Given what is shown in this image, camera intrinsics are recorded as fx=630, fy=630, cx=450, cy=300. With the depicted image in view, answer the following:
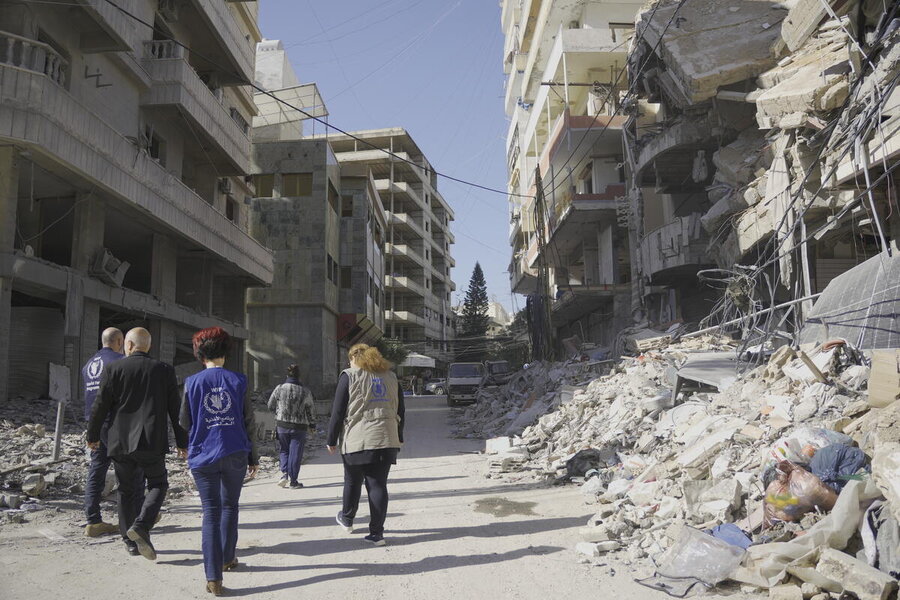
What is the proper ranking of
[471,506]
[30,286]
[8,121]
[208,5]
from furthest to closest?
[208,5]
[30,286]
[8,121]
[471,506]

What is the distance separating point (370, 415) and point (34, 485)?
156 inches

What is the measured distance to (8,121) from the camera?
35.6ft

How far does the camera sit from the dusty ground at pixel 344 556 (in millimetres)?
4281

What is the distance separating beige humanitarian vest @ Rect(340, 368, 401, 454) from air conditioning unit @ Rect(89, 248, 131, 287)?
1158cm

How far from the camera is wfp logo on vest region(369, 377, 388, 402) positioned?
5723 mm

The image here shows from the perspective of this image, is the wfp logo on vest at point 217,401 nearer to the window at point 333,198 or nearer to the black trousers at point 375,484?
the black trousers at point 375,484

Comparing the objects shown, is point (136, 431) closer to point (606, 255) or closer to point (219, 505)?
point (219, 505)

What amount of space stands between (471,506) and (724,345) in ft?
30.2

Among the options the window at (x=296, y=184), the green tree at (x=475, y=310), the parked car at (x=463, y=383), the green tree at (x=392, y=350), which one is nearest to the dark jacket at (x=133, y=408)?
the parked car at (x=463, y=383)

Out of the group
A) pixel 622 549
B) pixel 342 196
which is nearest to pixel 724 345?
pixel 622 549

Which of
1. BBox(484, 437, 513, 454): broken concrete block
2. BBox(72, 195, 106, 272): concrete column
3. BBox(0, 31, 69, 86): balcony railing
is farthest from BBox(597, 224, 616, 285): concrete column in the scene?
BBox(0, 31, 69, 86): balcony railing

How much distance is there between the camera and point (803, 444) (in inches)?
199

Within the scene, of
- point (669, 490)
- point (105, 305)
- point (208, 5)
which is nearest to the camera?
point (669, 490)

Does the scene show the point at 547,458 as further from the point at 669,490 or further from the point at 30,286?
the point at 30,286
